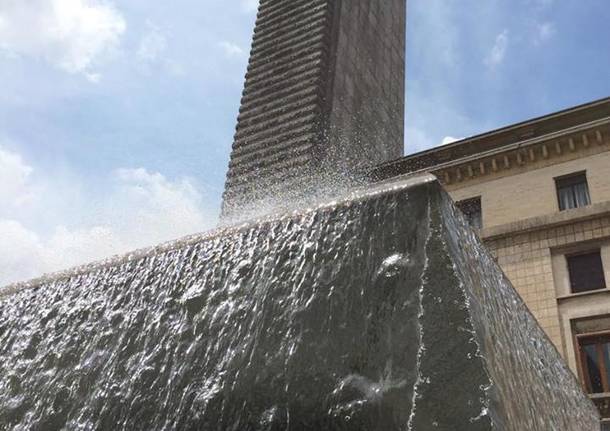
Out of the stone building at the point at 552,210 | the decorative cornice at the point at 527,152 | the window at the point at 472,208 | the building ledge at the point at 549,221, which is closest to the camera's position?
the stone building at the point at 552,210

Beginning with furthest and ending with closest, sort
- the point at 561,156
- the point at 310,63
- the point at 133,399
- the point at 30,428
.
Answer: the point at 561,156
the point at 310,63
the point at 30,428
the point at 133,399

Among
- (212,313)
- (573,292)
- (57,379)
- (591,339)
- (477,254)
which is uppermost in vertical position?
(573,292)

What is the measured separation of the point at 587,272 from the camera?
13.4 meters

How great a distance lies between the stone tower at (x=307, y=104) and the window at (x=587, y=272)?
15.4 feet

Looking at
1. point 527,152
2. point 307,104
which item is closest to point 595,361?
point 527,152

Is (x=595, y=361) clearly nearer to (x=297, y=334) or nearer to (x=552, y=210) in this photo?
(x=552, y=210)

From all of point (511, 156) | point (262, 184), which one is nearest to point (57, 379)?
point (262, 184)

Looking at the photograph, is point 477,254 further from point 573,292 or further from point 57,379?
point 573,292

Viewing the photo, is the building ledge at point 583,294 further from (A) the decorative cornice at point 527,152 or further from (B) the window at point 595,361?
(A) the decorative cornice at point 527,152

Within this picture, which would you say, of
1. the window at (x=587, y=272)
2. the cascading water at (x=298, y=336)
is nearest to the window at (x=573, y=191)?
the window at (x=587, y=272)

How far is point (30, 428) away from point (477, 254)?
204cm

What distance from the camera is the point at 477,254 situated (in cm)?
271

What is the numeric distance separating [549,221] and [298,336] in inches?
506

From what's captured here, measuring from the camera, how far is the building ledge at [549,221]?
1367cm
